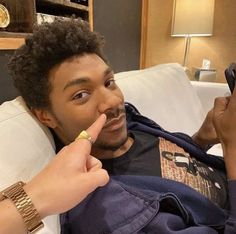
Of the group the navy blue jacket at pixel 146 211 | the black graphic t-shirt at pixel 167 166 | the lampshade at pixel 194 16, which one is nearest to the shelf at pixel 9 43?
the black graphic t-shirt at pixel 167 166

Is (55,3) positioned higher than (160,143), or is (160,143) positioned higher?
(55,3)

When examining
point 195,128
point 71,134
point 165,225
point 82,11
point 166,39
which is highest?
point 82,11

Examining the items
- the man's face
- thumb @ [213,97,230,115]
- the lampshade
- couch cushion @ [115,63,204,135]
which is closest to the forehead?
the man's face

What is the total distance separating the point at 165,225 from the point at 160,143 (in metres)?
0.39

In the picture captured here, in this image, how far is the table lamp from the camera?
2.47 metres

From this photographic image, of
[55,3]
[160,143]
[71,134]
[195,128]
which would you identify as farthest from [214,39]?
[71,134]

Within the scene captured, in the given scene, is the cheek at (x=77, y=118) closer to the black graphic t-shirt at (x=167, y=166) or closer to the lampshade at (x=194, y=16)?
the black graphic t-shirt at (x=167, y=166)

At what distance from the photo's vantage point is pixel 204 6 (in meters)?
2.47

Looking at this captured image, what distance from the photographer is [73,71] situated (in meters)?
0.82

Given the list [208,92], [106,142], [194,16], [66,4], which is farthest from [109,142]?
[194,16]

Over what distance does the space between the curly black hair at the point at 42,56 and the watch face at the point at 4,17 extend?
1.25 feet

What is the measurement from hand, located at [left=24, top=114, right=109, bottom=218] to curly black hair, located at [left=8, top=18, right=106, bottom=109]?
396 mm

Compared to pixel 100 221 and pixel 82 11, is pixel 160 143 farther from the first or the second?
pixel 82 11

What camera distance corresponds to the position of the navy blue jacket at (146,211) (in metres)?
0.64
